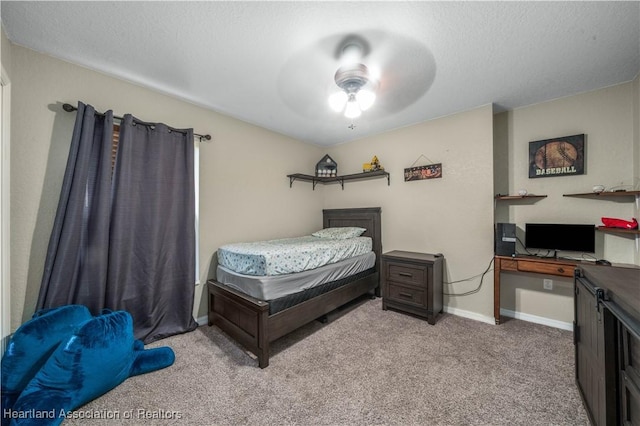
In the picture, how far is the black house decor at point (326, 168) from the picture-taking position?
3.97 meters

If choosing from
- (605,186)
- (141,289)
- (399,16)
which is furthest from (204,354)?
(605,186)

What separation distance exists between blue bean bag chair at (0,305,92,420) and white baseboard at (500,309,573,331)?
4.05 metres

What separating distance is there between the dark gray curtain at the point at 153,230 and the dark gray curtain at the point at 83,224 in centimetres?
9

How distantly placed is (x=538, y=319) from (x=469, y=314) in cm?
66

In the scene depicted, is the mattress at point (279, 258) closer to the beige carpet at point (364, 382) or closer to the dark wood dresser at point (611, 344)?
the beige carpet at point (364, 382)

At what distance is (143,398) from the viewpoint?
1.53 m

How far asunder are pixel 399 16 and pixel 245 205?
245 cm

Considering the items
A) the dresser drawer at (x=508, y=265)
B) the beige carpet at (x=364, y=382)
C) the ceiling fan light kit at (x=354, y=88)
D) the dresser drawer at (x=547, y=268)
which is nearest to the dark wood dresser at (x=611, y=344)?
the beige carpet at (x=364, y=382)

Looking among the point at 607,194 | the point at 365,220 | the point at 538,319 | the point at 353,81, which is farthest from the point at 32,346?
the point at 607,194

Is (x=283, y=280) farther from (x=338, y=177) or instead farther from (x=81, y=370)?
(x=338, y=177)

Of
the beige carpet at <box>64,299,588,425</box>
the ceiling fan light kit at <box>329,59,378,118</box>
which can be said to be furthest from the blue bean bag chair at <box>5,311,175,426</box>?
the ceiling fan light kit at <box>329,59,378,118</box>

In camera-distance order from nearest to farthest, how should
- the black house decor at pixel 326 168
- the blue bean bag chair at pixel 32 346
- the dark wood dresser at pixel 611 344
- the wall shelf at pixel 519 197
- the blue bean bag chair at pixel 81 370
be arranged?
the dark wood dresser at pixel 611 344, the blue bean bag chair at pixel 81 370, the blue bean bag chair at pixel 32 346, the wall shelf at pixel 519 197, the black house decor at pixel 326 168

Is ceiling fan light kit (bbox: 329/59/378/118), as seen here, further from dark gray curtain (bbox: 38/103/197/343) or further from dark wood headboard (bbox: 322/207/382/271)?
dark wood headboard (bbox: 322/207/382/271)

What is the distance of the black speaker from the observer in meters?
2.44
